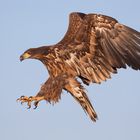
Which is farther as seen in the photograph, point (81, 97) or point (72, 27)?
point (72, 27)

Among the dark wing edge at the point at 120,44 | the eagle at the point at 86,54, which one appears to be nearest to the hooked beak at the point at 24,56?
the eagle at the point at 86,54

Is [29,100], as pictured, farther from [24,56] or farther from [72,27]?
[72,27]

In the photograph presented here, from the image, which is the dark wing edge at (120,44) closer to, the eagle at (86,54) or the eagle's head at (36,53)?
the eagle at (86,54)

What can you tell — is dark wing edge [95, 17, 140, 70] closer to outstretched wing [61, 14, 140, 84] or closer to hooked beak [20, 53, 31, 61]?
outstretched wing [61, 14, 140, 84]

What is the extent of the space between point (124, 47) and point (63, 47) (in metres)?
1.22

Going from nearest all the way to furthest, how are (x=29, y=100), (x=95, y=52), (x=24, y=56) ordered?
(x=29, y=100) → (x=95, y=52) → (x=24, y=56)

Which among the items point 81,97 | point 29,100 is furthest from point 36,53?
point 81,97

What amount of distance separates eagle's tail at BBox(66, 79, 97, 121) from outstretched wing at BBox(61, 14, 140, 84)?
1.29 ft

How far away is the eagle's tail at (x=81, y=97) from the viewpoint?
6844 millimetres

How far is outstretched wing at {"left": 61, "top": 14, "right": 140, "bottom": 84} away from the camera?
23.7ft

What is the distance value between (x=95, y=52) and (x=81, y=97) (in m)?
0.97

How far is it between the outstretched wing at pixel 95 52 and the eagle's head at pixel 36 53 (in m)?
0.40

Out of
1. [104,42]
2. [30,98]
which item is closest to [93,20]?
[104,42]

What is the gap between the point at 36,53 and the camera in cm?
733
